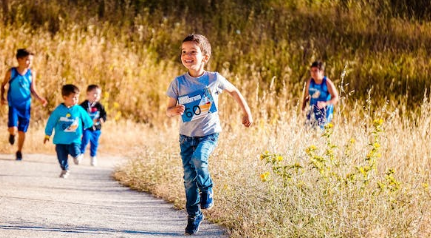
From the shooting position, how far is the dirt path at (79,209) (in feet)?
24.6

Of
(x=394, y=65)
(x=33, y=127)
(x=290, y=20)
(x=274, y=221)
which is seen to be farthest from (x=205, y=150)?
(x=290, y=20)

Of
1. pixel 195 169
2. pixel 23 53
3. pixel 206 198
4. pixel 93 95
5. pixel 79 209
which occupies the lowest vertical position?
pixel 79 209

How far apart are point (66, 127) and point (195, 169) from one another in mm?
4738

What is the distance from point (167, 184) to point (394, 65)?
9.05m

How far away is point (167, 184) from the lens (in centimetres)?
1020

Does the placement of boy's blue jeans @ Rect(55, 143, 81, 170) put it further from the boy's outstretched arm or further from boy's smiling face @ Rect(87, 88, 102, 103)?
the boy's outstretched arm

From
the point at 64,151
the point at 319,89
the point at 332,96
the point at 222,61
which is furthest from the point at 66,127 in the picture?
the point at 222,61

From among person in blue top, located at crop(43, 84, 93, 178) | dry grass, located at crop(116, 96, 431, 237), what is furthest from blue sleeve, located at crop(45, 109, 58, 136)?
dry grass, located at crop(116, 96, 431, 237)

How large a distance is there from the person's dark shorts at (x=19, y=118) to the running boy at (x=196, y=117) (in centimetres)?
632

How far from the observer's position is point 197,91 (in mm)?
7465

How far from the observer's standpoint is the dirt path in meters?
7.51

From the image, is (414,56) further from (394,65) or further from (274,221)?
(274,221)

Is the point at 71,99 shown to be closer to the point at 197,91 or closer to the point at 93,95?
the point at 93,95

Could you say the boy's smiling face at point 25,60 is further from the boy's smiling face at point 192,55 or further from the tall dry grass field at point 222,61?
the boy's smiling face at point 192,55
